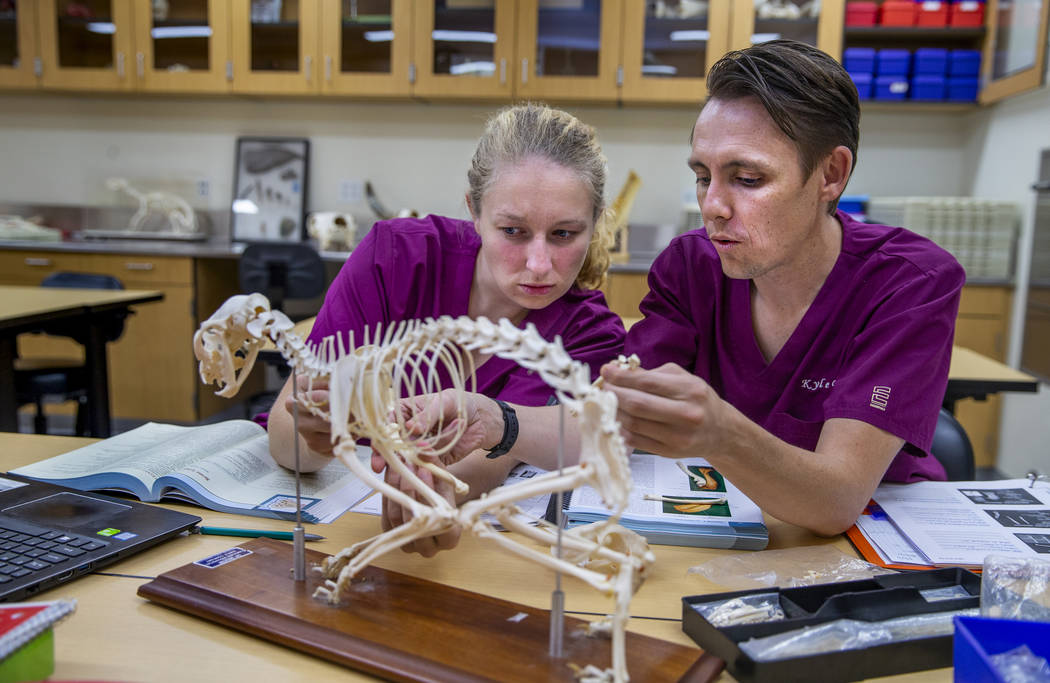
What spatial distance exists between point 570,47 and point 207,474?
320cm

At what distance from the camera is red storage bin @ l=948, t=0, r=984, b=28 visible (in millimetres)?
3652

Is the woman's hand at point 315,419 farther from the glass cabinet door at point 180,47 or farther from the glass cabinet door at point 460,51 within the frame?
the glass cabinet door at point 180,47

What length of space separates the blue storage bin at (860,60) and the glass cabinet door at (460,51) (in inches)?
61.7

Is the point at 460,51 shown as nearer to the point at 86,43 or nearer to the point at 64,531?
the point at 86,43

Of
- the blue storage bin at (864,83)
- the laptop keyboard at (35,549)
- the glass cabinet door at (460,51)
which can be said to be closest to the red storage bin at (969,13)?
the blue storage bin at (864,83)

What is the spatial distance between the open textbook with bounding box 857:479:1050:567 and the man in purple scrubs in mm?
63

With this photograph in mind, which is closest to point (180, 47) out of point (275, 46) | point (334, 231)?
point (275, 46)

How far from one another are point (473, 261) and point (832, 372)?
0.65 m

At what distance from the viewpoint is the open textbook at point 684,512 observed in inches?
41.5

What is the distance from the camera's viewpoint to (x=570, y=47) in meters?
3.87

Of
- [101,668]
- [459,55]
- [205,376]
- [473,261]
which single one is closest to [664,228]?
[459,55]

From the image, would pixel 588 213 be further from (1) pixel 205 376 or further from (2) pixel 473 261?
(1) pixel 205 376

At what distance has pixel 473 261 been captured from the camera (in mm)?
1489

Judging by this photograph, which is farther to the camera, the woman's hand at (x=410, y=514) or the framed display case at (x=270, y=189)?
the framed display case at (x=270, y=189)
